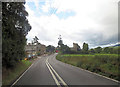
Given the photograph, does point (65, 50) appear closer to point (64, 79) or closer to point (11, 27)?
point (11, 27)

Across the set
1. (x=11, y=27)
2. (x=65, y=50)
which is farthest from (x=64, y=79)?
(x=65, y=50)

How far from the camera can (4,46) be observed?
7789 millimetres

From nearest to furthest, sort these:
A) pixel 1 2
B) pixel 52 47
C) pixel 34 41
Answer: pixel 1 2, pixel 34 41, pixel 52 47

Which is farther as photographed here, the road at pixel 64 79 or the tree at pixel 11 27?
the tree at pixel 11 27

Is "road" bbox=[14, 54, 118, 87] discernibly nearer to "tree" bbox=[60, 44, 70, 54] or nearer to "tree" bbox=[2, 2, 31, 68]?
"tree" bbox=[2, 2, 31, 68]

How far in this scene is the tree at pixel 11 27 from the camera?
8599 millimetres

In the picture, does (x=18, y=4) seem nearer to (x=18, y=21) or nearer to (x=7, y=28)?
(x=18, y=21)

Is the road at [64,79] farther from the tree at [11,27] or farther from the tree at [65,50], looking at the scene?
the tree at [65,50]

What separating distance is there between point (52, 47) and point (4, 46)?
14025cm

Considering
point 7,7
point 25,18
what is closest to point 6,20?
point 7,7

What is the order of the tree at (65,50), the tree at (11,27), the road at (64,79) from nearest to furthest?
the road at (64,79), the tree at (11,27), the tree at (65,50)

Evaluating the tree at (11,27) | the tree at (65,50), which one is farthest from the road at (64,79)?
the tree at (65,50)

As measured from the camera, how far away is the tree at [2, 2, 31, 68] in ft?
28.2

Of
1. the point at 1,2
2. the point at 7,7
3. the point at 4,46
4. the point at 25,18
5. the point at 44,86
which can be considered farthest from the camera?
the point at 25,18
